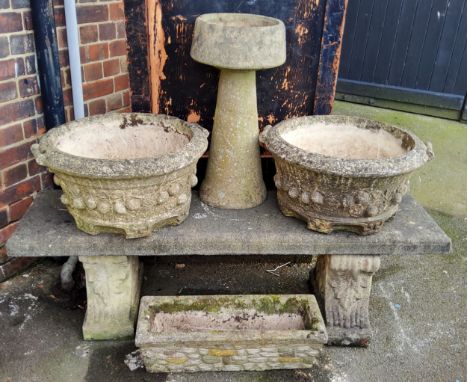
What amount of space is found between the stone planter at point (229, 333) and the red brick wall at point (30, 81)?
3.25 feet

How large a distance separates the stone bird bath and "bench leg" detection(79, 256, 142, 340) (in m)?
0.57

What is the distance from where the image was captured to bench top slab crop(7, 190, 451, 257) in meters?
2.12

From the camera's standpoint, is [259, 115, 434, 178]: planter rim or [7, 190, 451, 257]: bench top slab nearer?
[259, 115, 434, 178]: planter rim

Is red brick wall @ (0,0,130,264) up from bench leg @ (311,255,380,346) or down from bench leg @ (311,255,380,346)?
up

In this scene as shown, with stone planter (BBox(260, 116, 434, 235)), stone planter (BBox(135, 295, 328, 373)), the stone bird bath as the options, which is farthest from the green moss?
the stone bird bath

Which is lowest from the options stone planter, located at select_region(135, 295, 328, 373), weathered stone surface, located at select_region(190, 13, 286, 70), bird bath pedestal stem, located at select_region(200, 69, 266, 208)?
stone planter, located at select_region(135, 295, 328, 373)

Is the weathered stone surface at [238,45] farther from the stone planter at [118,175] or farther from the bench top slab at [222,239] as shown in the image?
the bench top slab at [222,239]

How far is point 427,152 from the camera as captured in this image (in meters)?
2.24

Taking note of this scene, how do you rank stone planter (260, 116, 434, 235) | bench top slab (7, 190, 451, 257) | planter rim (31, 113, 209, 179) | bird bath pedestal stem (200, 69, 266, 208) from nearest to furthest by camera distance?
planter rim (31, 113, 209, 179), stone planter (260, 116, 434, 235), bench top slab (7, 190, 451, 257), bird bath pedestal stem (200, 69, 266, 208)

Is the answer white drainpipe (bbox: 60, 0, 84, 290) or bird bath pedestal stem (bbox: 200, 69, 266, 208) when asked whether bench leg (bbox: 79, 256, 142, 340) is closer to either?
white drainpipe (bbox: 60, 0, 84, 290)

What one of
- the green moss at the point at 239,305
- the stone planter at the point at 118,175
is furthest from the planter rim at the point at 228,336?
the stone planter at the point at 118,175

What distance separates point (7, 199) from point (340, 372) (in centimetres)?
192

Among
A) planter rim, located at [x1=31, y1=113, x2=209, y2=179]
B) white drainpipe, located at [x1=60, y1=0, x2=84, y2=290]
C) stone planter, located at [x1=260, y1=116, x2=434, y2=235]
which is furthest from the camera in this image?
white drainpipe, located at [x1=60, y1=0, x2=84, y2=290]

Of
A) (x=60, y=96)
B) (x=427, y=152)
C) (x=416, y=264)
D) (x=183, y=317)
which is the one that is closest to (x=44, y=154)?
(x=60, y=96)
